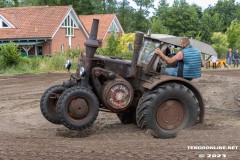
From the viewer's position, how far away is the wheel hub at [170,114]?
7.25 meters

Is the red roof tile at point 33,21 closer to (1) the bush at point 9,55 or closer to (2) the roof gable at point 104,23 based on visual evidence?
(2) the roof gable at point 104,23

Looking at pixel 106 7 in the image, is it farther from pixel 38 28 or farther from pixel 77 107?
pixel 77 107

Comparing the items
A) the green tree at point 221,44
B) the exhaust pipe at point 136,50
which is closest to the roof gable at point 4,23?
the green tree at point 221,44

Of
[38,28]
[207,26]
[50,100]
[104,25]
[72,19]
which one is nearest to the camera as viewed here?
[50,100]

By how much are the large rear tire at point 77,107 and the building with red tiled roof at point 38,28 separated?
31315 mm

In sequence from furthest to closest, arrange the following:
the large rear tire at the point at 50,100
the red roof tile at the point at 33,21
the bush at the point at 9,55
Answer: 1. the red roof tile at the point at 33,21
2. the bush at the point at 9,55
3. the large rear tire at the point at 50,100

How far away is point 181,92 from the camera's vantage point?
7.28m

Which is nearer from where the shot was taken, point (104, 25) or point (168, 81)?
point (168, 81)

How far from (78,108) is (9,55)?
704 inches

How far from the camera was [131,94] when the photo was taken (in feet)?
24.1

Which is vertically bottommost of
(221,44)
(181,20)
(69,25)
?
(221,44)

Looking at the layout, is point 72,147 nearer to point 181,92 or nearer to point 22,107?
point 181,92

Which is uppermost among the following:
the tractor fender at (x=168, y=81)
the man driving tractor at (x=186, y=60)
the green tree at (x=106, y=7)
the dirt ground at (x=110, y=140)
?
the green tree at (x=106, y=7)

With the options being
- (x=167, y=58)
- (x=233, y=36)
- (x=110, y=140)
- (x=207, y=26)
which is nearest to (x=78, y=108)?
(x=110, y=140)
